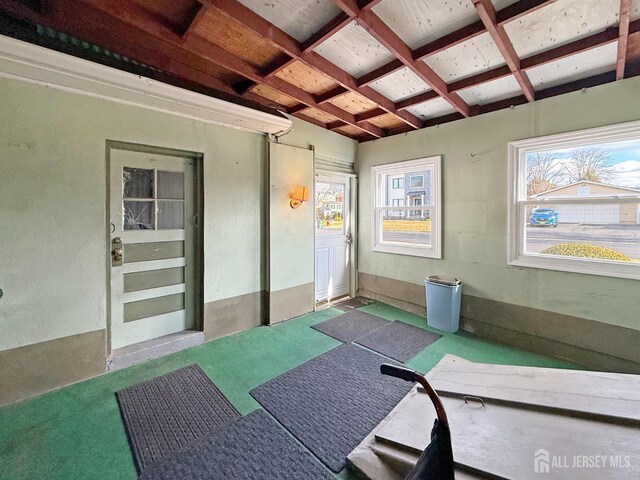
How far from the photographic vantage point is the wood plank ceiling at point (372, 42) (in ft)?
5.93

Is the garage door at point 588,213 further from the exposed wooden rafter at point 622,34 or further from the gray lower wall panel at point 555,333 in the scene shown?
the exposed wooden rafter at point 622,34

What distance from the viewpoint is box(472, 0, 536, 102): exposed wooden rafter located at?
1670 millimetres

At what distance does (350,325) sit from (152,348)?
2.15m

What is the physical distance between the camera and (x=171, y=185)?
9.45ft

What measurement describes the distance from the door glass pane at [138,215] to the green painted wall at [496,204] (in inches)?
123

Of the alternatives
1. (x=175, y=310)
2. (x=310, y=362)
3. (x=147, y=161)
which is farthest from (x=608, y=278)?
(x=147, y=161)

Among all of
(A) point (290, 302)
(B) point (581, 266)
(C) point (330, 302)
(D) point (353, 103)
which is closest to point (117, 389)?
(A) point (290, 302)

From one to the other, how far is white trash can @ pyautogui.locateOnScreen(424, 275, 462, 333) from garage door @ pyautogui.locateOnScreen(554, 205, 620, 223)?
4.06 feet

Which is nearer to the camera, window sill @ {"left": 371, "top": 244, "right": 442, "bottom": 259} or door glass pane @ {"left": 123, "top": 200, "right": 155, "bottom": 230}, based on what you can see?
door glass pane @ {"left": 123, "top": 200, "right": 155, "bottom": 230}

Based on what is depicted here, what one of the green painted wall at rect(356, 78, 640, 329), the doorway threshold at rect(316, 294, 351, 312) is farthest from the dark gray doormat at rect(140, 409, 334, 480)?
the green painted wall at rect(356, 78, 640, 329)

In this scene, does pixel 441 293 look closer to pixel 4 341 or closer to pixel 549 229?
pixel 549 229

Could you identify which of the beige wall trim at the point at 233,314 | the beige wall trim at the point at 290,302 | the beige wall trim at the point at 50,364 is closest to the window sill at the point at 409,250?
the beige wall trim at the point at 290,302

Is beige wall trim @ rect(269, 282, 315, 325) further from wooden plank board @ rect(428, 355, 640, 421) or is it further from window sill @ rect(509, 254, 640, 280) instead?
window sill @ rect(509, 254, 640, 280)

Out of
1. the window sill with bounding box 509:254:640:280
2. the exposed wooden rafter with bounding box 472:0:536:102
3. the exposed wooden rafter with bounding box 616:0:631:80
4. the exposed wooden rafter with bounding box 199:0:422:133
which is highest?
the exposed wooden rafter with bounding box 199:0:422:133
